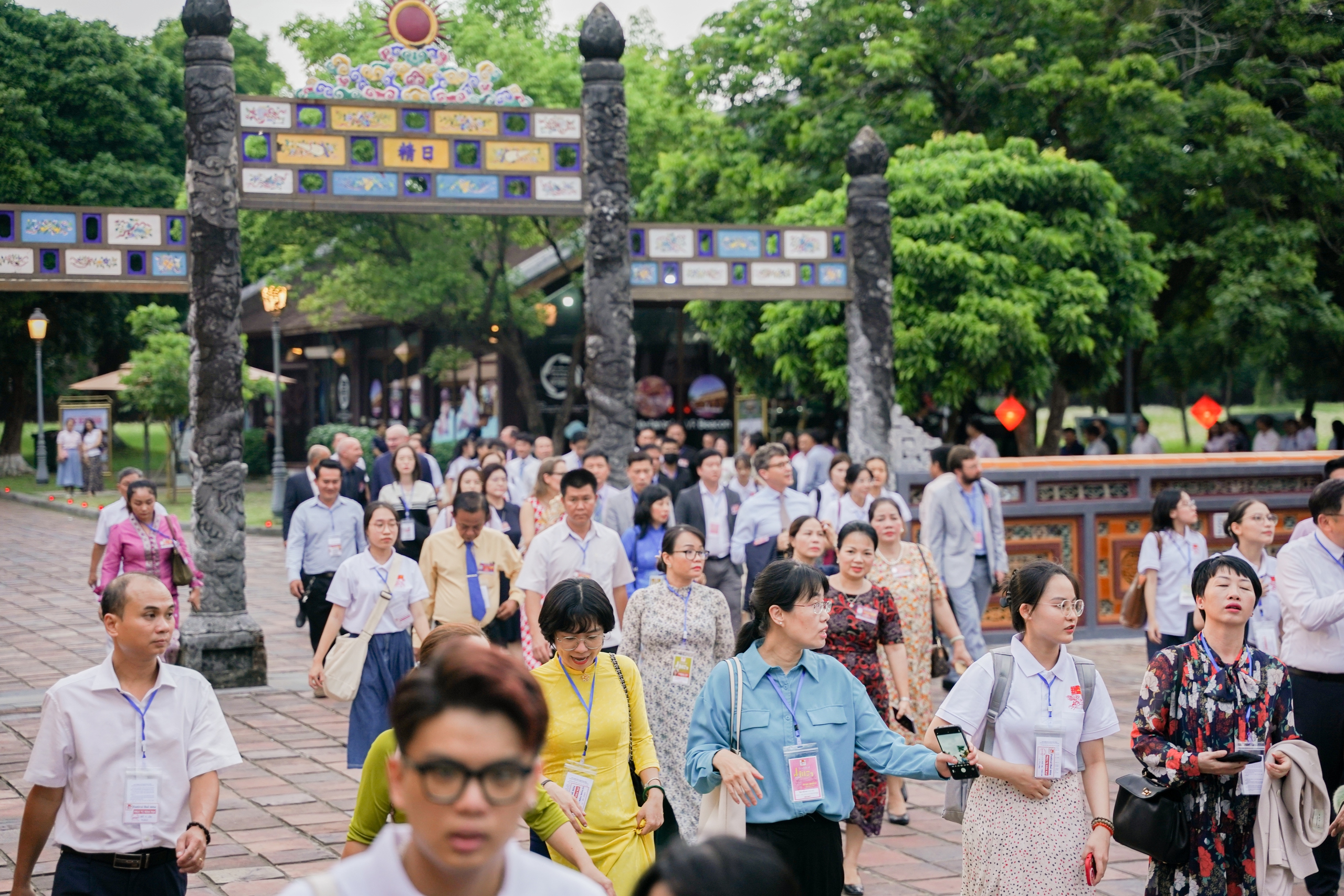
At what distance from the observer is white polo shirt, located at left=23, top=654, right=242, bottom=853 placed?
4078mm

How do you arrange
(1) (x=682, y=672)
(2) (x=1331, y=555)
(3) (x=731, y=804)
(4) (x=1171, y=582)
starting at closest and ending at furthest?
1. (3) (x=731, y=804)
2. (2) (x=1331, y=555)
3. (1) (x=682, y=672)
4. (4) (x=1171, y=582)

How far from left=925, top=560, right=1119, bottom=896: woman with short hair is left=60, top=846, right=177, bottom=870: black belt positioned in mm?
2385

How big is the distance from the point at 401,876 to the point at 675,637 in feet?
14.0

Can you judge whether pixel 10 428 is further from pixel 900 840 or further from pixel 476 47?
pixel 900 840

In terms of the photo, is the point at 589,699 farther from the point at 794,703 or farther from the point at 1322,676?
the point at 1322,676

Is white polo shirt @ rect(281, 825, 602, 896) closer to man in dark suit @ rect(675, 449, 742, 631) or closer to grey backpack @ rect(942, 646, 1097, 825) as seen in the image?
grey backpack @ rect(942, 646, 1097, 825)

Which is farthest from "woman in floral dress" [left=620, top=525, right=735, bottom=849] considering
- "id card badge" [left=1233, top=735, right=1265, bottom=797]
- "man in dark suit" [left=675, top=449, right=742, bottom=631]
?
"man in dark suit" [left=675, top=449, right=742, bottom=631]

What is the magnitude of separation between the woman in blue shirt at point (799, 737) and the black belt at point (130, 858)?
160 centimetres

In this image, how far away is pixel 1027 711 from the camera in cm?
452

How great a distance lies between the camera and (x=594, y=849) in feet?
16.0

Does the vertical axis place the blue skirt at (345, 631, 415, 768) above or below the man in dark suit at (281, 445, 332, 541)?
below

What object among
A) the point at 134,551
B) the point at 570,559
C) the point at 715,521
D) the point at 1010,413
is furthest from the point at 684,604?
the point at 1010,413

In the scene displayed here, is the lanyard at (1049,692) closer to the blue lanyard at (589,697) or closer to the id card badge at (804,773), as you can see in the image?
the id card badge at (804,773)

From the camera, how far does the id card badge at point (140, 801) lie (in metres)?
4.08
